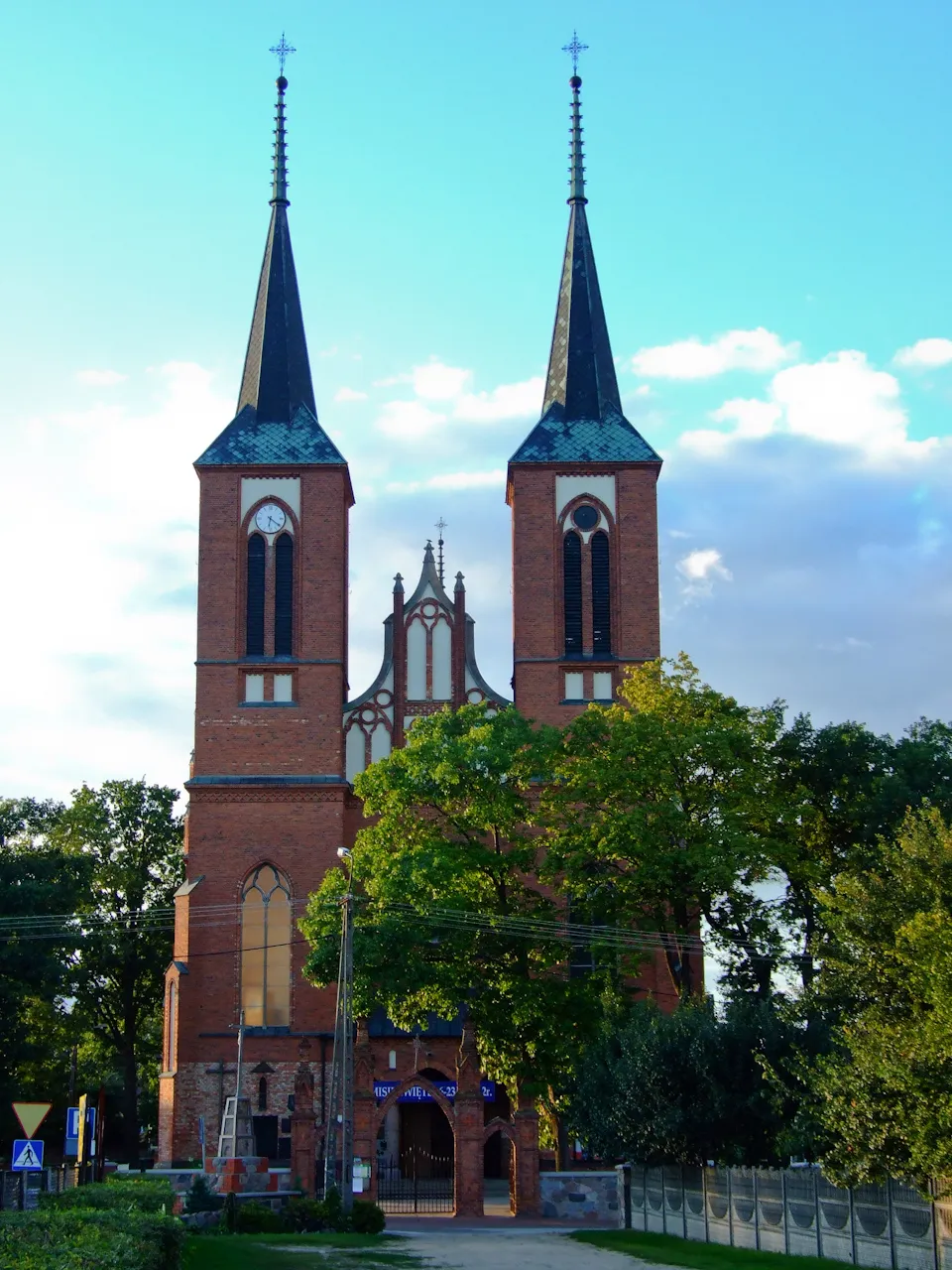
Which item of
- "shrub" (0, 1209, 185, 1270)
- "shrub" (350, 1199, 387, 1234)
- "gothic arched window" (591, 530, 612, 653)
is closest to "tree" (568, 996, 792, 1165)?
"shrub" (350, 1199, 387, 1234)

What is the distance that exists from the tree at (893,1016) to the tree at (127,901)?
4028 centimetres

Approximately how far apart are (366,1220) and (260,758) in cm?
1748

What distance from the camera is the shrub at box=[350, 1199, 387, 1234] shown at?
3269cm

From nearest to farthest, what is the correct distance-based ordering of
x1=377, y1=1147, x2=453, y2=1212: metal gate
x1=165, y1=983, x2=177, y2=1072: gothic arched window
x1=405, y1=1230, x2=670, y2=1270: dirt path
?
x1=405, y1=1230, x2=670, y2=1270: dirt path, x1=377, y1=1147, x2=453, y2=1212: metal gate, x1=165, y1=983, x2=177, y2=1072: gothic arched window

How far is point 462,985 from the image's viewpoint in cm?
3953

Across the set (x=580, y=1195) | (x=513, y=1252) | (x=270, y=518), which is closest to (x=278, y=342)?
(x=270, y=518)

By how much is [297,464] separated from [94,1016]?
86.5ft

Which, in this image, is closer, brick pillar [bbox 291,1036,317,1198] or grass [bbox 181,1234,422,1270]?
grass [bbox 181,1234,422,1270]

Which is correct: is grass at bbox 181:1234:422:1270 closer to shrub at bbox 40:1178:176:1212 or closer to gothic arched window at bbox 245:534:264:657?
shrub at bbox 40:1178:176:1212

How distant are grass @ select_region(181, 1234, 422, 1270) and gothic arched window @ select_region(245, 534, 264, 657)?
2146 centimetres

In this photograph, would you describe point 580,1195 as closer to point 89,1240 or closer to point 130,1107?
point 89,1240

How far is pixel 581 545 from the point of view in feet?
164

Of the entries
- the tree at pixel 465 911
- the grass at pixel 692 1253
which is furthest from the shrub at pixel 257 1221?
the tree at pixel 465 911

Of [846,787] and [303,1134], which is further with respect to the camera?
[846,787]
